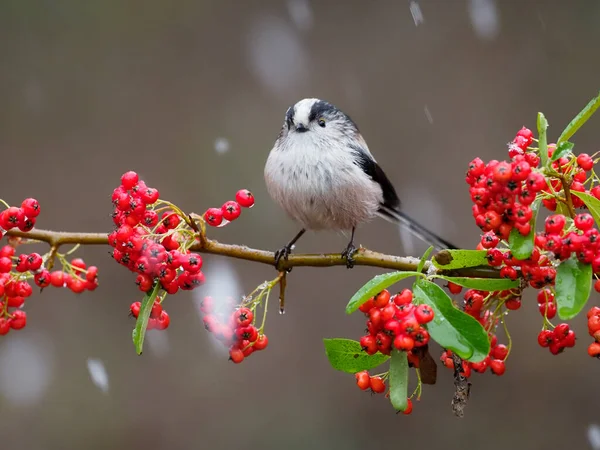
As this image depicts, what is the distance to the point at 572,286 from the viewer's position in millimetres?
1218

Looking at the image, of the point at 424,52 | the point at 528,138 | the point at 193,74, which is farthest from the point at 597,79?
the point at 528,138

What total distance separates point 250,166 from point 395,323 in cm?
381

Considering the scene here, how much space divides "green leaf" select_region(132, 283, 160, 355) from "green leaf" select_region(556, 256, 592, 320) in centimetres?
79

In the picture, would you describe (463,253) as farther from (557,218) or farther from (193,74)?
(193,74)

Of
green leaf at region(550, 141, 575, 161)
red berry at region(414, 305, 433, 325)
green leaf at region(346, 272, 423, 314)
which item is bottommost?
red berry at region(414, 305, 433, 325)

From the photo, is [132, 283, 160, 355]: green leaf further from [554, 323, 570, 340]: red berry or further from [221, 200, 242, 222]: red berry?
[554, 323, 570, 340]: red berry

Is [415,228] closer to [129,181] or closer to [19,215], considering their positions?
[129,181]

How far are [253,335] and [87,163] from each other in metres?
3.91

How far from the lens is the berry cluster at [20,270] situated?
1630mm

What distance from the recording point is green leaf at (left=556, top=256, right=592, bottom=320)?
1.16 metres

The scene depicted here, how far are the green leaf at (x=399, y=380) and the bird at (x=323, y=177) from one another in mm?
1213

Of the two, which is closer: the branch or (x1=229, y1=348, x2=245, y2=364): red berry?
(x1=229, y1=348, x2=245, y2=364): red berry

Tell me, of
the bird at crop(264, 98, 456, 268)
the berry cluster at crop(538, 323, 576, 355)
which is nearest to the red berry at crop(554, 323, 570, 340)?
the berry cluster at crop(538, 323, 576, 355)

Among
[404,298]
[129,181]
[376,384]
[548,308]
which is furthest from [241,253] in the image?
[548,308]
